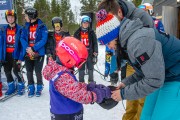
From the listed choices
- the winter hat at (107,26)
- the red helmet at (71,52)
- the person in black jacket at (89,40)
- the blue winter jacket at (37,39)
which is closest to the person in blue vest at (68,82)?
the red helmet at (71,52)

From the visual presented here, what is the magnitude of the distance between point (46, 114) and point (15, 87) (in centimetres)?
189

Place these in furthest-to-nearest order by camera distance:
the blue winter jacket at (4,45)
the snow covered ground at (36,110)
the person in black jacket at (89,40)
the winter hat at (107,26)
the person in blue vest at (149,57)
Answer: the person in black jacket at (89,40)
the blue winter jacket at (4,45)
the snow covered ground at (36,110)
the winter hat at (107,26)
the person in blue vest at (149,57)

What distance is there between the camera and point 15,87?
236 inches

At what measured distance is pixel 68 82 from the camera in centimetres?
229

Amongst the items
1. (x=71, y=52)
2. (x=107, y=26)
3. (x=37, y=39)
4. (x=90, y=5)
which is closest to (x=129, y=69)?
(x=71, y=52)

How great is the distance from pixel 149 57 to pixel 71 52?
0.85m

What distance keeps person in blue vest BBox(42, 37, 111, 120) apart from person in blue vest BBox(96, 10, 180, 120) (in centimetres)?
30

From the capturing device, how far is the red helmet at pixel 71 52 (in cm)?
230

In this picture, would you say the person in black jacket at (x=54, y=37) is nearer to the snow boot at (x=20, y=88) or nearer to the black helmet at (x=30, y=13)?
the black helmet at (x=30, y=13)

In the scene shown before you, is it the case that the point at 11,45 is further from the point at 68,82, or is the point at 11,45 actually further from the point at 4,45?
the point at 68,82

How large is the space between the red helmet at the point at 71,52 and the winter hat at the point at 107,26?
1.37ft

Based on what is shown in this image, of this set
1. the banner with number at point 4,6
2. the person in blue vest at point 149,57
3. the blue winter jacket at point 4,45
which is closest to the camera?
the person in blue vest at point 149,57

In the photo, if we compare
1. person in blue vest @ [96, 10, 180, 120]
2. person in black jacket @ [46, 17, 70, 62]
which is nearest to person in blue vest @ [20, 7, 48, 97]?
person in black jacket @ [46, 17, 70, 62]

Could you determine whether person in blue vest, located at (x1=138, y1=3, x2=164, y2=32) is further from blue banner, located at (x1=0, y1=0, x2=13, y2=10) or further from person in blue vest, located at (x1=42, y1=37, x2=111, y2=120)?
blue banner, located at (x1=0, y1=0, x2=13, y2=10)
